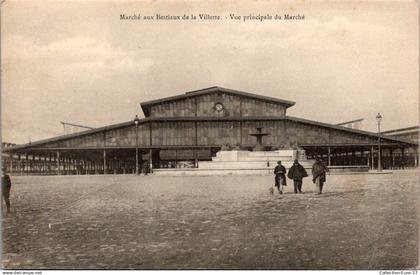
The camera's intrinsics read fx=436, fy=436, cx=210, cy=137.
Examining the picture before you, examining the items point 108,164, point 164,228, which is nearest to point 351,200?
point 164,228

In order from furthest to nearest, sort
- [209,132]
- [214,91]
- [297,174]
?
[214,91] < [209,132] < [297,174]

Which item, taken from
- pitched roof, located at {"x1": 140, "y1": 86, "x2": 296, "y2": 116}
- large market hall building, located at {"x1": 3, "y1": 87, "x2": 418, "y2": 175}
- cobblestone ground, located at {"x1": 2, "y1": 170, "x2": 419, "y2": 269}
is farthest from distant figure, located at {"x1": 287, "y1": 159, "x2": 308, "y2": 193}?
pitched roof, located at {"x1": 140, "y1": 86, "x2": 296, "y2": 116}

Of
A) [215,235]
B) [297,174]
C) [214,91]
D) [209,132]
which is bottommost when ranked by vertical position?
[215,235]

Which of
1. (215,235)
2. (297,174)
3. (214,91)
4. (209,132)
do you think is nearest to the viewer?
(215,235)

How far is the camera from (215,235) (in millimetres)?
8266

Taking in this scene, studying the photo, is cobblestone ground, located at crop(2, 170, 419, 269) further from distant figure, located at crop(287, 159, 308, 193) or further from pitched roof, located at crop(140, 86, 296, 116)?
pitched roof, located at crop(140, 86, 296, 116)

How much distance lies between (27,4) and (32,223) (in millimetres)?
7113

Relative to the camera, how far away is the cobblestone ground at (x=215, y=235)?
7129 millimetres

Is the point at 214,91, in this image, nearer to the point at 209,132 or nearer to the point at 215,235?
the point at 209,132

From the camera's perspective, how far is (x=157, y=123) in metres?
44.2

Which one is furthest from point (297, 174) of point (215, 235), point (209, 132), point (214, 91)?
point (214, 91)

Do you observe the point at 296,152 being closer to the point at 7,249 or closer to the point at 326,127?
the point at 326,127

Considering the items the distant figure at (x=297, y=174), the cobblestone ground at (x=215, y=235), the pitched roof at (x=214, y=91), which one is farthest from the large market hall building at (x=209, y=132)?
the cobblestone ground at (x=215, y=235)

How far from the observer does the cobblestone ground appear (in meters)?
7.13
